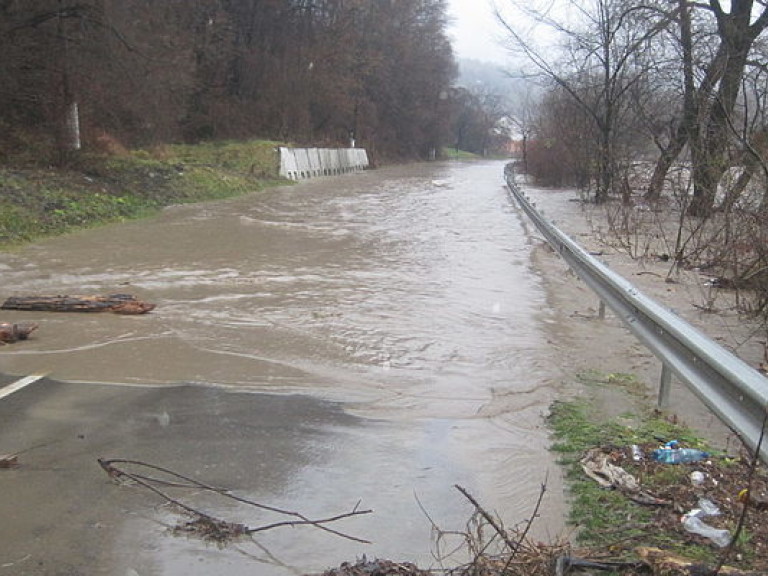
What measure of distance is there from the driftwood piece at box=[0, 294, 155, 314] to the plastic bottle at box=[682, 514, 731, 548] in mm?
6120

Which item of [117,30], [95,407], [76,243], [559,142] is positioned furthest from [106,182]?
[559,142]

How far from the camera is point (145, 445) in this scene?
4.49m

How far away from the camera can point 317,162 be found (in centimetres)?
4341

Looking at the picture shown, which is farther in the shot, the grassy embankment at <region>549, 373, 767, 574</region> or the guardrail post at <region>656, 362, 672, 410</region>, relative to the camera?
the guardrail post at <region>656, 362, 672, 410</region>

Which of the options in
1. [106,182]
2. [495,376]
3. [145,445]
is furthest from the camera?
[106,182]

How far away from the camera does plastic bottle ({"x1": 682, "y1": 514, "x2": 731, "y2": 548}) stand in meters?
3.08

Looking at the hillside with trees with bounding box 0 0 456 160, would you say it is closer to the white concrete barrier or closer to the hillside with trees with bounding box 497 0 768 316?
the white concrete barrier

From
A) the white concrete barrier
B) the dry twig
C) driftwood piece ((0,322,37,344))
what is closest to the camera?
the dry twig

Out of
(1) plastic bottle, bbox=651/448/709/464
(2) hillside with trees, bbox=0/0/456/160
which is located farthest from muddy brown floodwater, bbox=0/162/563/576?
(2) hillside with trees, bbox=0/0/456/160

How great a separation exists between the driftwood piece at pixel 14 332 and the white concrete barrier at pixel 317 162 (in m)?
29.5

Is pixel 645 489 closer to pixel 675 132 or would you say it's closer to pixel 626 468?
pixel 626 468

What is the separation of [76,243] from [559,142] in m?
25.8

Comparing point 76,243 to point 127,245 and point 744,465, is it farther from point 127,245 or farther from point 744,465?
point 744,465

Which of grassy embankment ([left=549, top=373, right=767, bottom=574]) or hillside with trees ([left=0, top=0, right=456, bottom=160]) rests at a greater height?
hillside with trees ([left=0, top=0, right=456, bottom=160])
